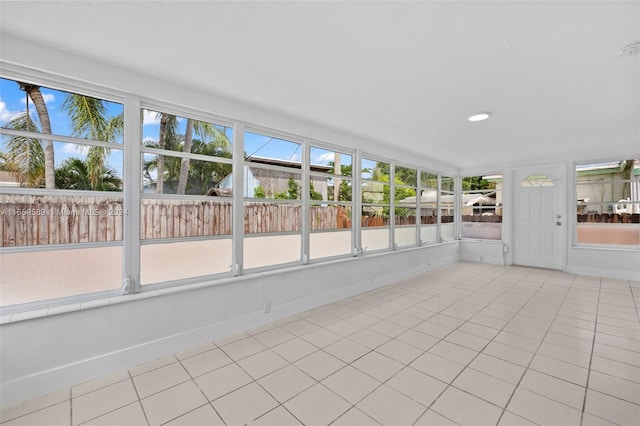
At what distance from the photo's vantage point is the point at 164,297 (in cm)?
253

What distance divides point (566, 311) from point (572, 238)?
10.2ft

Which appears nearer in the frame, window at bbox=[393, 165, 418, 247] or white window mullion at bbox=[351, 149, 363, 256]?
white window mullion at bbox=[351, 149, 363, 256]

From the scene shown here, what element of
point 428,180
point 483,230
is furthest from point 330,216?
point 483,230

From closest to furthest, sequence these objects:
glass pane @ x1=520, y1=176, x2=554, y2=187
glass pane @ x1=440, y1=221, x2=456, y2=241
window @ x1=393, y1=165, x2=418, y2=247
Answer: window @ x1=393, y1=165, x2=418, y2=247 < glass pane @ x1=520, y1=176, x2=554, y2=187 < glass pane @ x1=440, y1=221, x2=456, y2=241

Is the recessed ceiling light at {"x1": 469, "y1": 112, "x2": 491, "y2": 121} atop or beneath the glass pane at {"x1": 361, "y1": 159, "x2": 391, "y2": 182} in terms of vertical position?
atop

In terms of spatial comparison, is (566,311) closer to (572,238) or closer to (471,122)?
(471,122)

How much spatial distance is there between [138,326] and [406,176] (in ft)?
16.7

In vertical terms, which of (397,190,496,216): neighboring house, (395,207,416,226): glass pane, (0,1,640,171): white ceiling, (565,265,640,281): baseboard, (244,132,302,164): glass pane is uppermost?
(0,1,640,171): white ceiling

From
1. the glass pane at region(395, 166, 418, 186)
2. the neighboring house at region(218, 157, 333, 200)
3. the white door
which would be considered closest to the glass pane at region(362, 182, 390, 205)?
the glass pane at region(395, 166, 418, 186)

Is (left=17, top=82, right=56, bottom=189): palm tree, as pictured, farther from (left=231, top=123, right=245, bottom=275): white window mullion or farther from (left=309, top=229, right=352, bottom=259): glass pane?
(left=309, top=229, right=352, bottom=259): glass pane

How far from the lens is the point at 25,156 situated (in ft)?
6.86

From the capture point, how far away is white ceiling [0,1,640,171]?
1695mm

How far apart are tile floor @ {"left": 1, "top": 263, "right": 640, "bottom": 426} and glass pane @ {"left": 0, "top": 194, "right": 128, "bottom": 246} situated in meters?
1.14

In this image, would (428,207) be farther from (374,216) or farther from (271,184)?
(271,184)
